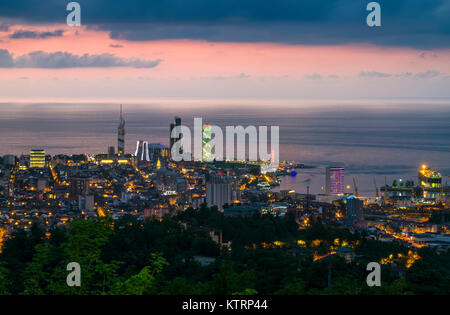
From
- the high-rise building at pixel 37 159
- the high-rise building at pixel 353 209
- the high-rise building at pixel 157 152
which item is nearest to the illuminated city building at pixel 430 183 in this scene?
the high-rise building at pixel 353 209

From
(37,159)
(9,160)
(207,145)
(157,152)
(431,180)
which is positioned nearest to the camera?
(431,180)

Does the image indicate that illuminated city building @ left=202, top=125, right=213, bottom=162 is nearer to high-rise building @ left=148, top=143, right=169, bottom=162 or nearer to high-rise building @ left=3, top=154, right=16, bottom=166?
high-rise building @ left=148, top=143, right=169, bottom=162

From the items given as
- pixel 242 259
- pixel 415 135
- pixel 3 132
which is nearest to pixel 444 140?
pixel 415 135

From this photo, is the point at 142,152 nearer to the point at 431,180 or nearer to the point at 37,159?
the point at 37,159

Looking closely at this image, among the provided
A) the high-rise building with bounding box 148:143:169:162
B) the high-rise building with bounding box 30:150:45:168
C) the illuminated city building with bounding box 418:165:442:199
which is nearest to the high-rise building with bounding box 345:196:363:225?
the illuminated city building with bounding box 418:165:442:199

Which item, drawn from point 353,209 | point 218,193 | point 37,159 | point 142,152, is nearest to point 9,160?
point 37,159
